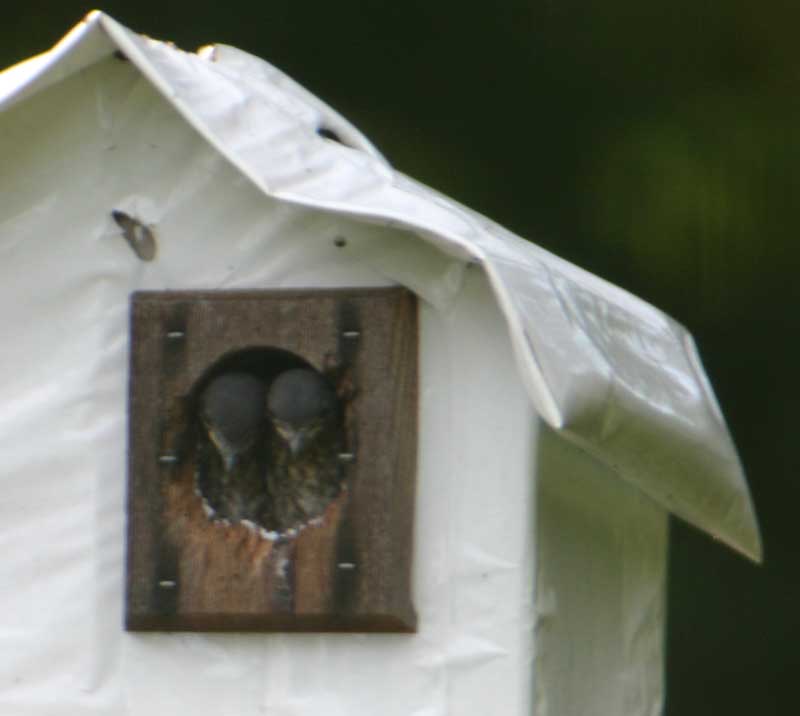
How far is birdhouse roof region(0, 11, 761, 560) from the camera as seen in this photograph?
416 centimetres

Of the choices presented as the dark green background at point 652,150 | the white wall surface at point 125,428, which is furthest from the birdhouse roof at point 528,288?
the dark green background at point 652,150

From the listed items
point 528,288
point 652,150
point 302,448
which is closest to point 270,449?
point 302,448

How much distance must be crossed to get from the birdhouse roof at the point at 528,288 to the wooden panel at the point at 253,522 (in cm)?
11

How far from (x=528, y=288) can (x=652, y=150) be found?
6.23 feet

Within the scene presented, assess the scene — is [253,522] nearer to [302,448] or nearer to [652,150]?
[302,448]

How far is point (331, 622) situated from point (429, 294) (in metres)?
0.41

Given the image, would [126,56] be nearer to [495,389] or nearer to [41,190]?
[41,190]

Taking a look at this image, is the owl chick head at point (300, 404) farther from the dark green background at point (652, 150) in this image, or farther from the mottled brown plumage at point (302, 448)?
the dark green background at point (652, 150)

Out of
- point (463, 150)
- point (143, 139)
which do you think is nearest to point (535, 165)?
point (463, 150)

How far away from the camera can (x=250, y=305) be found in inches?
171

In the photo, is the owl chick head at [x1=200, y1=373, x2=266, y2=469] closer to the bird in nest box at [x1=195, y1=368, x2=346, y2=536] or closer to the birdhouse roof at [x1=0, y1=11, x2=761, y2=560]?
the bird in nest box at [x1=195, y1=368, x2=346, y2=536]

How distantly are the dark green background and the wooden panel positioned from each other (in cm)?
171

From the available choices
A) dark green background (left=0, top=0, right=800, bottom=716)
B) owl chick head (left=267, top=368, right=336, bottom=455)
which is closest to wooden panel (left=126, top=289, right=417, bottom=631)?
owl chick head (left=267, top=368, right=336, bottom=455)

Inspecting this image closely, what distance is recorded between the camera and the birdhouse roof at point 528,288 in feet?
13.7
